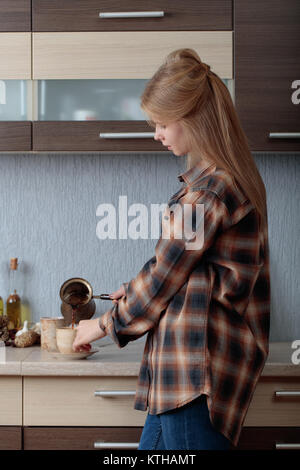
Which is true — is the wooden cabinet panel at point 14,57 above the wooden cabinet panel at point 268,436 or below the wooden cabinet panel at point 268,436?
above

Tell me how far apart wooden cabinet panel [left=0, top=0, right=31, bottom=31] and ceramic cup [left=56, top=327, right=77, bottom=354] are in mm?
1084

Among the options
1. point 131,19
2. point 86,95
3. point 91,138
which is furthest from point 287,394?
point 131,19

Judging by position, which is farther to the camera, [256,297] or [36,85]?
[36,85]

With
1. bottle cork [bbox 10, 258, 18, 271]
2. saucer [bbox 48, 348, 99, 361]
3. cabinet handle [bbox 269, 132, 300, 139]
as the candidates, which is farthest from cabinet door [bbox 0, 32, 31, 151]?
cabinet handle [bbox 269, 132, 300, 139]

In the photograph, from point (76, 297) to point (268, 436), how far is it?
2.84ft

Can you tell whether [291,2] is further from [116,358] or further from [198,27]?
[116,358]

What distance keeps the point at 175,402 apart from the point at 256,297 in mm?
286

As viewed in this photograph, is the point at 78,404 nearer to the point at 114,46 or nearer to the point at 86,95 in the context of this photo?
the point at 86,95

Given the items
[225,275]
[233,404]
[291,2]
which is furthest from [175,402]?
[291,2]

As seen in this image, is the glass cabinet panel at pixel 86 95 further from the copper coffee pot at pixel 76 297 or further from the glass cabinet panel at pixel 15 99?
the copper coffee pot at pixel 76 297

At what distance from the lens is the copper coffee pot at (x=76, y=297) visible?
7.22ft

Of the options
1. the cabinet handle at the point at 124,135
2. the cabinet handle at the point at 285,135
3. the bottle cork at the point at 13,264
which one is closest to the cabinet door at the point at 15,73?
the cabinet handle at the point at 124,135

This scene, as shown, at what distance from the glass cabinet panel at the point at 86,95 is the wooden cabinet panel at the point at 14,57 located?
8cm

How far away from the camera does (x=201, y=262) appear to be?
121 centimetres
